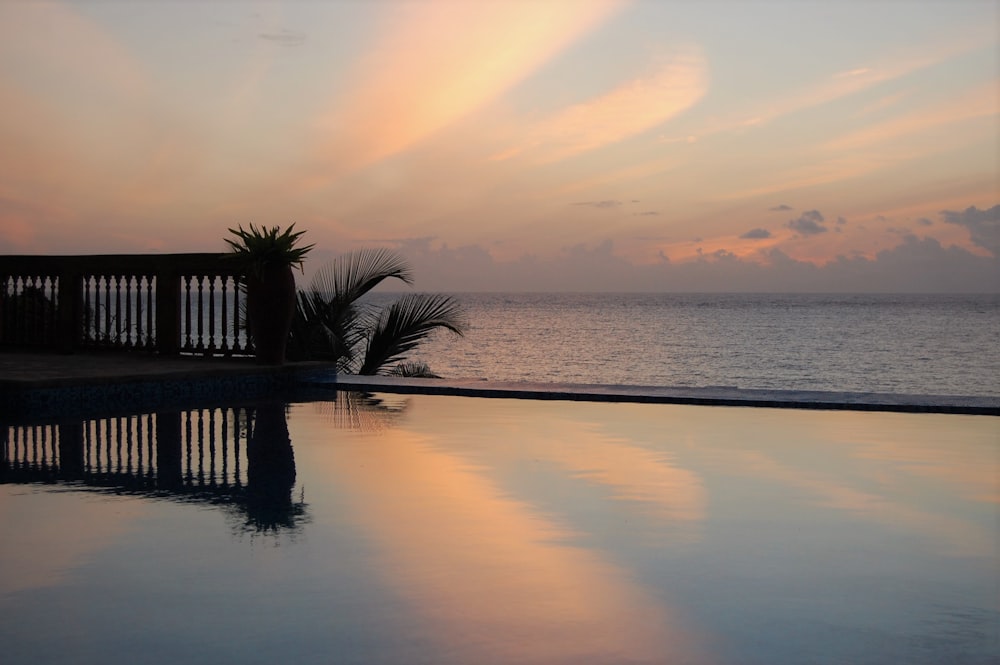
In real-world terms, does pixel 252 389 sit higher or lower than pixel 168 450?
higher

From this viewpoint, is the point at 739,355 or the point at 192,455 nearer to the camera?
the point at 192,455

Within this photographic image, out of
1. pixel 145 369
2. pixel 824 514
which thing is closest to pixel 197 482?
pixel 824 514

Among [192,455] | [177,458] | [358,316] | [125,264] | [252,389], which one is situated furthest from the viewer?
[358,316]

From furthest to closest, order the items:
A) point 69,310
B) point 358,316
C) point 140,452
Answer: point 358,316, point 69,310, point 140,452

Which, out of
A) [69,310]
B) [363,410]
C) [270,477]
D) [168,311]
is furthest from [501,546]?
[69,310]

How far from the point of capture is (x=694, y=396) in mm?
8977

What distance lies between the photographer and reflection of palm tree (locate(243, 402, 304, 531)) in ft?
15.0

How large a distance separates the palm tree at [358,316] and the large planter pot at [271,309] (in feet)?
7.85

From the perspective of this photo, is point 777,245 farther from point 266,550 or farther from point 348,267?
point 266,550

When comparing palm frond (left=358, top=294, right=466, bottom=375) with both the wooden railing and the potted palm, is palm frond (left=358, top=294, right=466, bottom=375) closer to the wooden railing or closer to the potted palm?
the wooden railing

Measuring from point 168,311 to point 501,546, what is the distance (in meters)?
8.04

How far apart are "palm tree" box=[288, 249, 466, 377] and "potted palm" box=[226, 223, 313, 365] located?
241 centimetres

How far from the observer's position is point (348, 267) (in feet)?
44.1

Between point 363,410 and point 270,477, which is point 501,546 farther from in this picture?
point 363,410
